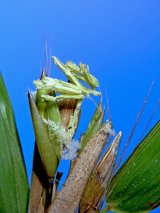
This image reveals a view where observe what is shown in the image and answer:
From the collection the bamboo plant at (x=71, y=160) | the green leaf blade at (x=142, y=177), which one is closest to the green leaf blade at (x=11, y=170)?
the bamboo plant at (x=71, y=160)

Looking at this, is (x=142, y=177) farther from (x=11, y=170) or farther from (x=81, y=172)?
(x=11, y=170)

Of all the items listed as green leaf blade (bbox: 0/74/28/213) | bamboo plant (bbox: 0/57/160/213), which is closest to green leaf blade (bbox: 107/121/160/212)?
bamboo plant (bbox: 0/57/160/213)

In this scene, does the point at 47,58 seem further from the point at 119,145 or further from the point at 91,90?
the point at 119,145

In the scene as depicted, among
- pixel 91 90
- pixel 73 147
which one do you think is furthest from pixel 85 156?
pixel 91 90

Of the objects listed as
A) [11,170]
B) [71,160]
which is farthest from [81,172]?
[11,170]

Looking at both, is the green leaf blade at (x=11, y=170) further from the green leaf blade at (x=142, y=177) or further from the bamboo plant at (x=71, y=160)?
the green leaf blade at (x=142, y=177)
